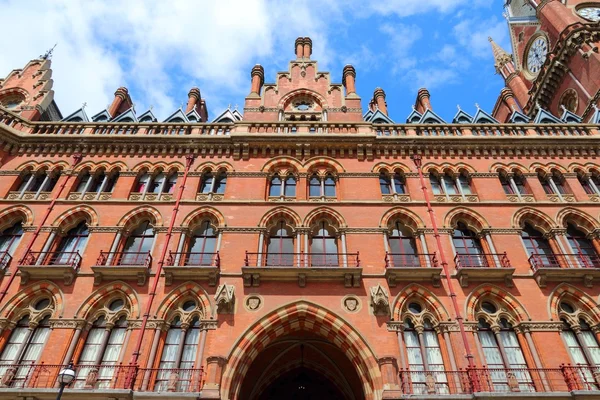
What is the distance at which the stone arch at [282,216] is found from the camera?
59.9 feet

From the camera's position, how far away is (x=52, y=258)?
1727cm

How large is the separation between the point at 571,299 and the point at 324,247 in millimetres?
10257

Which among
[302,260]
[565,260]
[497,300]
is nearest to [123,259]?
[302,260]

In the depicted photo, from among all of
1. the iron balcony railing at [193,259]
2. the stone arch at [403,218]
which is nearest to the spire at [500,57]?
the stone arch at [403,218]

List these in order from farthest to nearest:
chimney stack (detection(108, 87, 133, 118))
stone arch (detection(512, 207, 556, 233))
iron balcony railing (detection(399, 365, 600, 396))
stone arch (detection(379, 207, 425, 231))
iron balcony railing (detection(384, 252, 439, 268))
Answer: chimney stack (detection(108, 87, 133, 118)) → stone arch (detection(512, 207, 556, 233)) → stone arch (detection(379, 207, 425, 231)) → iron balcony railing (detection(384, 252, 439, 268)) → iron balcony railing (detection(399, 365, 600, 396))

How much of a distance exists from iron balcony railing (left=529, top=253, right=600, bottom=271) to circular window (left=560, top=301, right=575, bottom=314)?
61.6 inches

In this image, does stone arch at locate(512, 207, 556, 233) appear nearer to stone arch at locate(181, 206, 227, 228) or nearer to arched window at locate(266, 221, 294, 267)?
arched window at locate(266, 221, 294, 267)

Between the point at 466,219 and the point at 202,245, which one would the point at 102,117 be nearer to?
the point at 202,245

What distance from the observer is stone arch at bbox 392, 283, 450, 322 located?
15.3 m

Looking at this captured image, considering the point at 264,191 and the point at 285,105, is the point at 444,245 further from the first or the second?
the point at 285,105

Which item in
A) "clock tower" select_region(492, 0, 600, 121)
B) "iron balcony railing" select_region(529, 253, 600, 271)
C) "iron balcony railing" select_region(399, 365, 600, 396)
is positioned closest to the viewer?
"iron balcony railing" select_region(399, 365, 600, 396)

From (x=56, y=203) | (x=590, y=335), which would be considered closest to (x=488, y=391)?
(x=590, y=335)

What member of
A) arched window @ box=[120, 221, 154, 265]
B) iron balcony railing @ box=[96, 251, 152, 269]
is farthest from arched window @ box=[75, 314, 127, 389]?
arched window @ box=[120, 221, 154, 265]

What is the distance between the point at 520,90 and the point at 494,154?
20.5m
